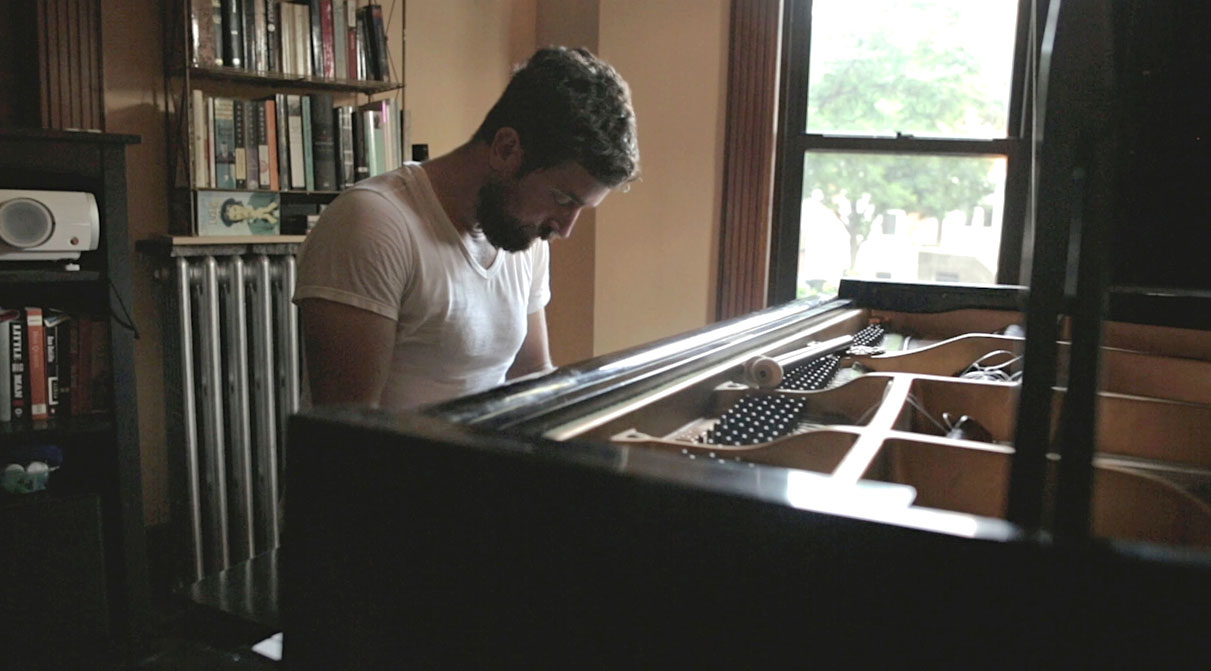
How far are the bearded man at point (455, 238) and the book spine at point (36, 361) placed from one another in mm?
1165

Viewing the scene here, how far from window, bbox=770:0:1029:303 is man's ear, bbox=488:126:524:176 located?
7.56ft

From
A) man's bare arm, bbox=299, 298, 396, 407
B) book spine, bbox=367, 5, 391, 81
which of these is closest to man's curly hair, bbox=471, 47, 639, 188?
man's bare arm, bbox=299, 298, 396, 407

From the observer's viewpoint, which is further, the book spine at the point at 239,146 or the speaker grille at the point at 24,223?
the book spine at the point at 239,146

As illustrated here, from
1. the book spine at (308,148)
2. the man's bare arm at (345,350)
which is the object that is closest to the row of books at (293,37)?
the book spine at (308,148)

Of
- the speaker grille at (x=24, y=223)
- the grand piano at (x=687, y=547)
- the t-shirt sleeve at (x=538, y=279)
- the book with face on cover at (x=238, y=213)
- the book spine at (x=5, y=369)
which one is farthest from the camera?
the book with face on cover at (x=238, y=213)

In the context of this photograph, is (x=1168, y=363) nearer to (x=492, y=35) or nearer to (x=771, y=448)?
(x=771, y=448)

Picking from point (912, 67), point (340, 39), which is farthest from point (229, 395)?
point (912, 67)

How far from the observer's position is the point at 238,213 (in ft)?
8.86

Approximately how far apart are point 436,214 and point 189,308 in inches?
55.4

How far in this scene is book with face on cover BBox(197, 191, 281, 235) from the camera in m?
2.63

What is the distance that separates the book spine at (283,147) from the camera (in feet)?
8.97

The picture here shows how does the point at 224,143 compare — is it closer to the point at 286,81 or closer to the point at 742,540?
the point at 286,81

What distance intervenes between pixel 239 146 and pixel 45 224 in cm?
69

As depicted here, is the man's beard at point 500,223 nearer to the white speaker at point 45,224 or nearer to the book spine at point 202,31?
the white speaker at point 45,224
